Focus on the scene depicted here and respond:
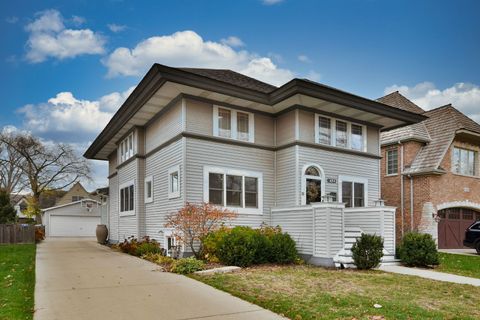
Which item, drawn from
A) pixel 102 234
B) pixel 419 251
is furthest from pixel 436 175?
pixel 102 234

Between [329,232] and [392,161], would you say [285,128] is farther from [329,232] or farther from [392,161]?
[392,161]

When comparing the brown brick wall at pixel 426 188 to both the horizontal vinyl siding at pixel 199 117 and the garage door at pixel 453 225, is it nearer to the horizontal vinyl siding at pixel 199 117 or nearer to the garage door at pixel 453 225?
the garage door at pixel 453 225

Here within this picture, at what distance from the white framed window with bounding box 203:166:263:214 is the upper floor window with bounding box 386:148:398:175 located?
379 inches

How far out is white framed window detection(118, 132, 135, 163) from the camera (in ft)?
60.4

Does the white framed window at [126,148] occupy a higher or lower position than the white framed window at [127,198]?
higher

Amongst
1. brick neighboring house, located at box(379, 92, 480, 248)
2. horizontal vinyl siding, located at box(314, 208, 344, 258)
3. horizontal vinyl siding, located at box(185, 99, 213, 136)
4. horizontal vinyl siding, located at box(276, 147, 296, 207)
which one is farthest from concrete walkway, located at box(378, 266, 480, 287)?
brick neighboring house, located at box(379, 92, 480, 248)

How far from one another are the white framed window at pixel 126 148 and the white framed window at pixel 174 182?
4619 millimetres

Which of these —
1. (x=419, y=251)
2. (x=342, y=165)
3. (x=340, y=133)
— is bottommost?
(x=419, y=251)

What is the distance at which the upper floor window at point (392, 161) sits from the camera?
21.3 m

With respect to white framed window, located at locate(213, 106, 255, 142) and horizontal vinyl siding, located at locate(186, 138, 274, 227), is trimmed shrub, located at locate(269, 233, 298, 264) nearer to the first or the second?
horizontal vinyl siding, located at locate(186, 138, 274, 227)

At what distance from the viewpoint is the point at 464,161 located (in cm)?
2194

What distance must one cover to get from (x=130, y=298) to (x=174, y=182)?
7.17 metres

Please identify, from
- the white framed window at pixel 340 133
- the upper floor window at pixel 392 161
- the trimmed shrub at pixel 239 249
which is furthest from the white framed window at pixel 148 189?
the upper floor window at pixel 392 161

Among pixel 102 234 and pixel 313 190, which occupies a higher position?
pixel 313 190
